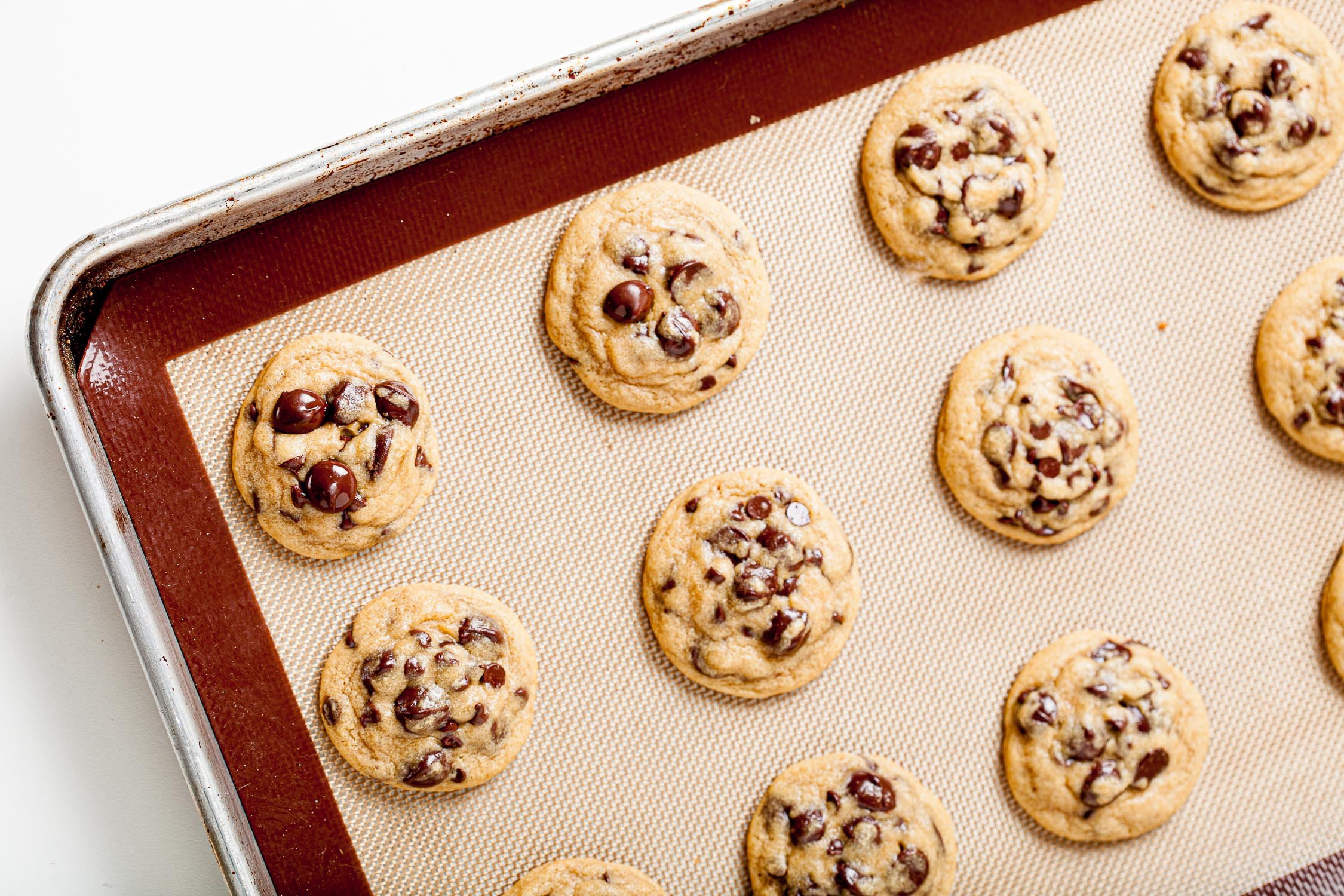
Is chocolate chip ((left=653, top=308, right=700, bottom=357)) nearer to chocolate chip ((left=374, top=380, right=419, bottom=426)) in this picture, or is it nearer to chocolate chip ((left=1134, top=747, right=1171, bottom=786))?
chocolate chip ((left=374, top=380, right=419, bottom=426))

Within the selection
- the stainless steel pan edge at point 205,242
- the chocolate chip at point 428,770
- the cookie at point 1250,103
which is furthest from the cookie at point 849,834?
the cookie at point 1250,103

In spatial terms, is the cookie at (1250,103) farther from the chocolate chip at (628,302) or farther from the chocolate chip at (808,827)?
the chocolate chip at (808,827)

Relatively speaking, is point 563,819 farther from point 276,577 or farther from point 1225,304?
point 1225,304

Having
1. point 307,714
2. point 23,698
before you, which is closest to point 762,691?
point 307,714

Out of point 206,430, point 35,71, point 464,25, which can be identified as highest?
point 35,71

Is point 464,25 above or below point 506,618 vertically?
above

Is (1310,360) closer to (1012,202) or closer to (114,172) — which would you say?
(1012,202)
